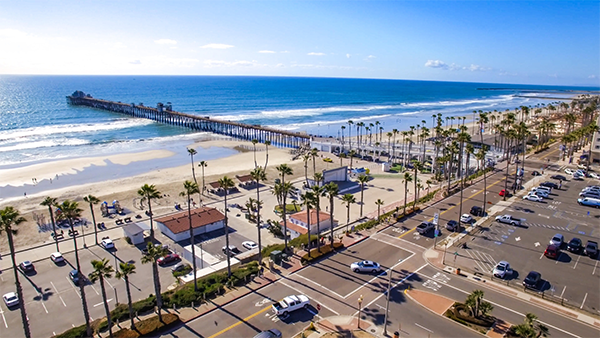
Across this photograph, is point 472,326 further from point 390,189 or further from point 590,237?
point 390,189

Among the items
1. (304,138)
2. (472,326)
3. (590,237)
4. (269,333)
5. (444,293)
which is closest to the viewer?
(269,333)

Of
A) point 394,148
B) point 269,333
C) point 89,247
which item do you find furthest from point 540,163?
point 89,247

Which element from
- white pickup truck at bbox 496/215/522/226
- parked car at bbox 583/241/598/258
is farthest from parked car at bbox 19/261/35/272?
parked car at bbox 583/241/598/258

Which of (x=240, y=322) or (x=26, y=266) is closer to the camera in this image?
(x=240, y=322)

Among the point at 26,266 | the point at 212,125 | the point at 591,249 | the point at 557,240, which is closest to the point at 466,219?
the point at 557,240

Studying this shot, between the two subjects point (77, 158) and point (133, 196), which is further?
point (77, 158)

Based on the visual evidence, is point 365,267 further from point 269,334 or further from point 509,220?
point 509,220

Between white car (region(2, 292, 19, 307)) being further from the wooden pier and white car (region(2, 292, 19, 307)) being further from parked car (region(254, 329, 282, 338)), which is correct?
the wooden pier
